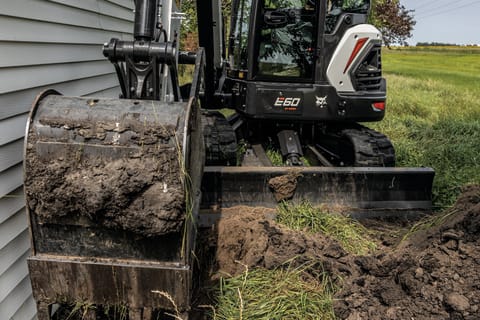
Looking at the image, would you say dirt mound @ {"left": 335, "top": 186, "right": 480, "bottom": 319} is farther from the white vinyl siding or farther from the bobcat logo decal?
the bobcat logo decal

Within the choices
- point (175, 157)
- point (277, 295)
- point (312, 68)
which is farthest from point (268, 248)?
point (312, 68)

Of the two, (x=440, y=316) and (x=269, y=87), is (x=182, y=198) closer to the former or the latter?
(x=440, y=316)

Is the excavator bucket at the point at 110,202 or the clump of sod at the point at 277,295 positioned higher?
the excavator bucket at the point at 110,202

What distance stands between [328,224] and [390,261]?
3.16 feet

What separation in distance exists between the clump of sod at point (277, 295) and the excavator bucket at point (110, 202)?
571 mm

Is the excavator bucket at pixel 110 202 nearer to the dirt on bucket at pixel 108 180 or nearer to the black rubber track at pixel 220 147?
the dirt on bucket at pixel 108 180

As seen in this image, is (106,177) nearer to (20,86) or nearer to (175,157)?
(175,157)

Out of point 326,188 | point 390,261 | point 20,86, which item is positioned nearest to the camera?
point 20,86

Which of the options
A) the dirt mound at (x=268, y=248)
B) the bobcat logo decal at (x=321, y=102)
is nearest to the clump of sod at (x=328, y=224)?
the dirt mound at (x=268, y=248)

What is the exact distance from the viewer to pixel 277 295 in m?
2.94

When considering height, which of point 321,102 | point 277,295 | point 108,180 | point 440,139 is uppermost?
point 321,102

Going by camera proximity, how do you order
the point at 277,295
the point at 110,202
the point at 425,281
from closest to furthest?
the point at 110,202 < the point at 425,281 < the point at 277,295

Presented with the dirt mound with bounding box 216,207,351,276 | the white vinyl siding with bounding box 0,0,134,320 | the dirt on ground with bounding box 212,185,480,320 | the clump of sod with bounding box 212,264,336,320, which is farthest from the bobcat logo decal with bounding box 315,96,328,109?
the white vinyl siding with bounding box 0,0,134,320

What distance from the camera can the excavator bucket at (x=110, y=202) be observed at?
225 centimetres
